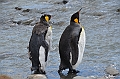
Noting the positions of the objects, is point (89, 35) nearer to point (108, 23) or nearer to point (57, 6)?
point (108, 23)

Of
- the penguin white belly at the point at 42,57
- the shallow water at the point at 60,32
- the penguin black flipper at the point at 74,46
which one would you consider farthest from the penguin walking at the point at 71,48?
the penguin white belly at the point at 42,57

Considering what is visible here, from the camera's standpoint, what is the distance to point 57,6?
1369 centimetres

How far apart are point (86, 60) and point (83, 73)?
79cm

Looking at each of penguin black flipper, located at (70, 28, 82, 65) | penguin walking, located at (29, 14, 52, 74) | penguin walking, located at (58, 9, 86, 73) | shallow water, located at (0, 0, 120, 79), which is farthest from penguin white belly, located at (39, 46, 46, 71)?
penguin black flipper, located at (70, 28, 82, 65)

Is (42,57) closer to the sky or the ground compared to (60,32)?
closer to the sky

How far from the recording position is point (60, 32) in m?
10.0

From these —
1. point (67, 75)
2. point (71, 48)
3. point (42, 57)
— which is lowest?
point (67, 75)

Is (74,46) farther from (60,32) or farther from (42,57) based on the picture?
(60,32)

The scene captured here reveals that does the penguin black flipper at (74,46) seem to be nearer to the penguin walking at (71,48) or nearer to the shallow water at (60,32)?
the penguin walking at (71,48)

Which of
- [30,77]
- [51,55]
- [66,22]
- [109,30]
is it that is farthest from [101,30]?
[30,77]

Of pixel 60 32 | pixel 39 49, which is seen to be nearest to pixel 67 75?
pixel 39 49

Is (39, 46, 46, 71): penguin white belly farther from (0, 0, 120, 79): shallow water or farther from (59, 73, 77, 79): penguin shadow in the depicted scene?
(59, 73, 77, 79): penguin shadow

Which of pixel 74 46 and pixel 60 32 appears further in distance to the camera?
pixel 60 32

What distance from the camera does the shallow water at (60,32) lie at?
22.9 feet
